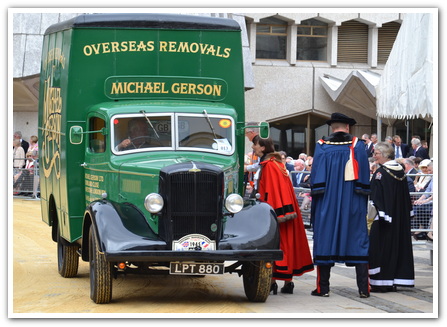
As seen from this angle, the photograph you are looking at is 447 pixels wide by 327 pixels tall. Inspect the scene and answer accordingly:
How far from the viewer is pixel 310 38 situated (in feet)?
131

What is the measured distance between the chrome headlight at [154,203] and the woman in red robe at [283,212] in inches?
74.6

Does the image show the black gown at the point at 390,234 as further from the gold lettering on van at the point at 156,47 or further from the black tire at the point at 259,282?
the gold lettering on van at the point at 156,47

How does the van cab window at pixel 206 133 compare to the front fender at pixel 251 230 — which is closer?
the front fender at pixel 251 230

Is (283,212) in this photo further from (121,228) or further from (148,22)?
(148,22)

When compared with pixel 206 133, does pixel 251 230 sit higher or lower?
lower

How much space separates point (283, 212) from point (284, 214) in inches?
1.1

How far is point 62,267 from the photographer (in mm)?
13797

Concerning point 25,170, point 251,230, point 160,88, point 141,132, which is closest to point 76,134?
point 141,132

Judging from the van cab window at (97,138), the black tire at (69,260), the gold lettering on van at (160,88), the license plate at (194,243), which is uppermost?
the gold lettering on van at (160,88)

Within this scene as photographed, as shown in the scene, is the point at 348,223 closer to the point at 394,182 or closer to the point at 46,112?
the point at 394,182

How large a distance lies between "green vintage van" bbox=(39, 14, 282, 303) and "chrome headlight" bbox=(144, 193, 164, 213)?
1cm

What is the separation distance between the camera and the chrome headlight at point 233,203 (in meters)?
11.1

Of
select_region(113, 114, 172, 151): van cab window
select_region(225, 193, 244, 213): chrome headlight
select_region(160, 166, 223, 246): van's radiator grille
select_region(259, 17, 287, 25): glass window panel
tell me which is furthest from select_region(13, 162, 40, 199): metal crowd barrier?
select_region(160, 166, 223, 246): van's radiator grille

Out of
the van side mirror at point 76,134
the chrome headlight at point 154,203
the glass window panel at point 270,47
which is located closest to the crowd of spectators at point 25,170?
the glass window panel at point 270,47
